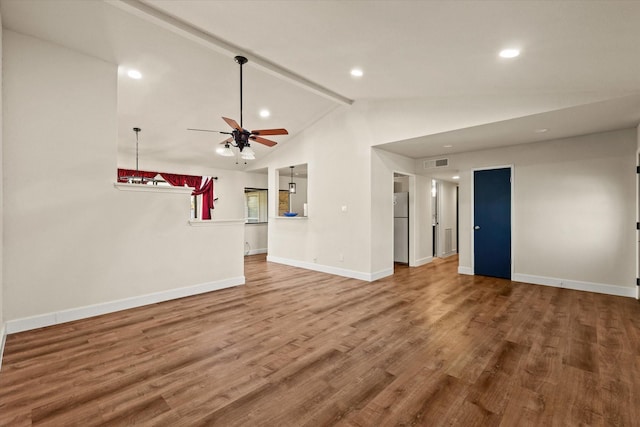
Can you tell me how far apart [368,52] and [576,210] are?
4291 mm

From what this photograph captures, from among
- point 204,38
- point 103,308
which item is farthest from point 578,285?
point 103,308

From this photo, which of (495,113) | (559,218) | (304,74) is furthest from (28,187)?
(559,218)

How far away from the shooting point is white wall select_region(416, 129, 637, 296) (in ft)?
14.4

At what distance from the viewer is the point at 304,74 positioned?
4.14 meters

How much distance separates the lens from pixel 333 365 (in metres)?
2.46

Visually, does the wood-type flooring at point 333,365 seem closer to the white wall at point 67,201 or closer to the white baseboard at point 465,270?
the white wall at point 67,201

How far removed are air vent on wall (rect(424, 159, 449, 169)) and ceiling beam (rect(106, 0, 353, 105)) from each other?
3073 millimetres

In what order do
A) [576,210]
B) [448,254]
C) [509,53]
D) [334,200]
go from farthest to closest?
[448,254] < [334,200] < [576,210] < [509,53]

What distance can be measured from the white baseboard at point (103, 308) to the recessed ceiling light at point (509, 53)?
4.67 m

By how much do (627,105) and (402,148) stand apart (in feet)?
9.77

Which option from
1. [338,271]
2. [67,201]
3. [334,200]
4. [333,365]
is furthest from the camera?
[334,200]

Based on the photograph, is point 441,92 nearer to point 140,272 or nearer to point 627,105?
point 627,105

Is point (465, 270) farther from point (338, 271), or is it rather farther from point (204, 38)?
point (204, 38)

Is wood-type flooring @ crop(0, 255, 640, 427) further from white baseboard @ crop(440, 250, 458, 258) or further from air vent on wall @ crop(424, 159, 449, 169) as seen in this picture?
white baseboard @ crop(440, 250, 458, 258)
